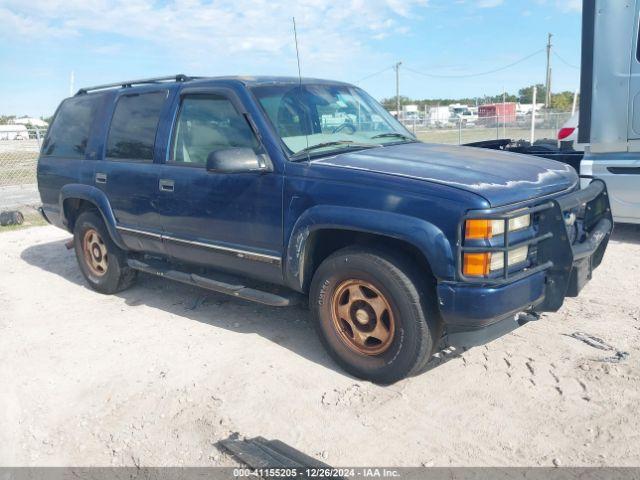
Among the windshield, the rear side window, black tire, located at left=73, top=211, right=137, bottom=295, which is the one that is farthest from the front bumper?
the rear side window

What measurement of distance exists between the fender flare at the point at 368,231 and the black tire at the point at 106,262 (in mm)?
2412

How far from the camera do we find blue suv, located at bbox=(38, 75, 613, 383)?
326cm

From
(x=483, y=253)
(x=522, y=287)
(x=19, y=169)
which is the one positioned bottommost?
(x=522, y=287)

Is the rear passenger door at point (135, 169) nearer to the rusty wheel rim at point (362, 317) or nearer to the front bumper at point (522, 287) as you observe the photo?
the rusty wheel rim at point (362, 317)

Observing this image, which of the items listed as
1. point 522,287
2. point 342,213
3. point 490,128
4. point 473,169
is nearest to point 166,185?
point 342,213

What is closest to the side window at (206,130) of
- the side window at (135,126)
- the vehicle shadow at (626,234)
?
the side window at (135,126)

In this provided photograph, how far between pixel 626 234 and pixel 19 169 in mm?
15682

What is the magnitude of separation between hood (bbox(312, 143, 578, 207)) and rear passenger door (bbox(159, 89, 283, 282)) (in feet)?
1.85

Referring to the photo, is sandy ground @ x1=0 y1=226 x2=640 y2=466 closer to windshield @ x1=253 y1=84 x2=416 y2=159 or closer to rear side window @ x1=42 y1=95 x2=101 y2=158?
windshield @ x1=253 y1=84 x2=416 y2=159

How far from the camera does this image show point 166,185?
15.6ft

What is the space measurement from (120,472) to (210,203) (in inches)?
80.7

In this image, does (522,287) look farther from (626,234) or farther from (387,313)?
(626,234)

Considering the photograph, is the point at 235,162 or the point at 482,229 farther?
the point at 235,162

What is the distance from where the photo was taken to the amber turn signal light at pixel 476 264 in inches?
125
